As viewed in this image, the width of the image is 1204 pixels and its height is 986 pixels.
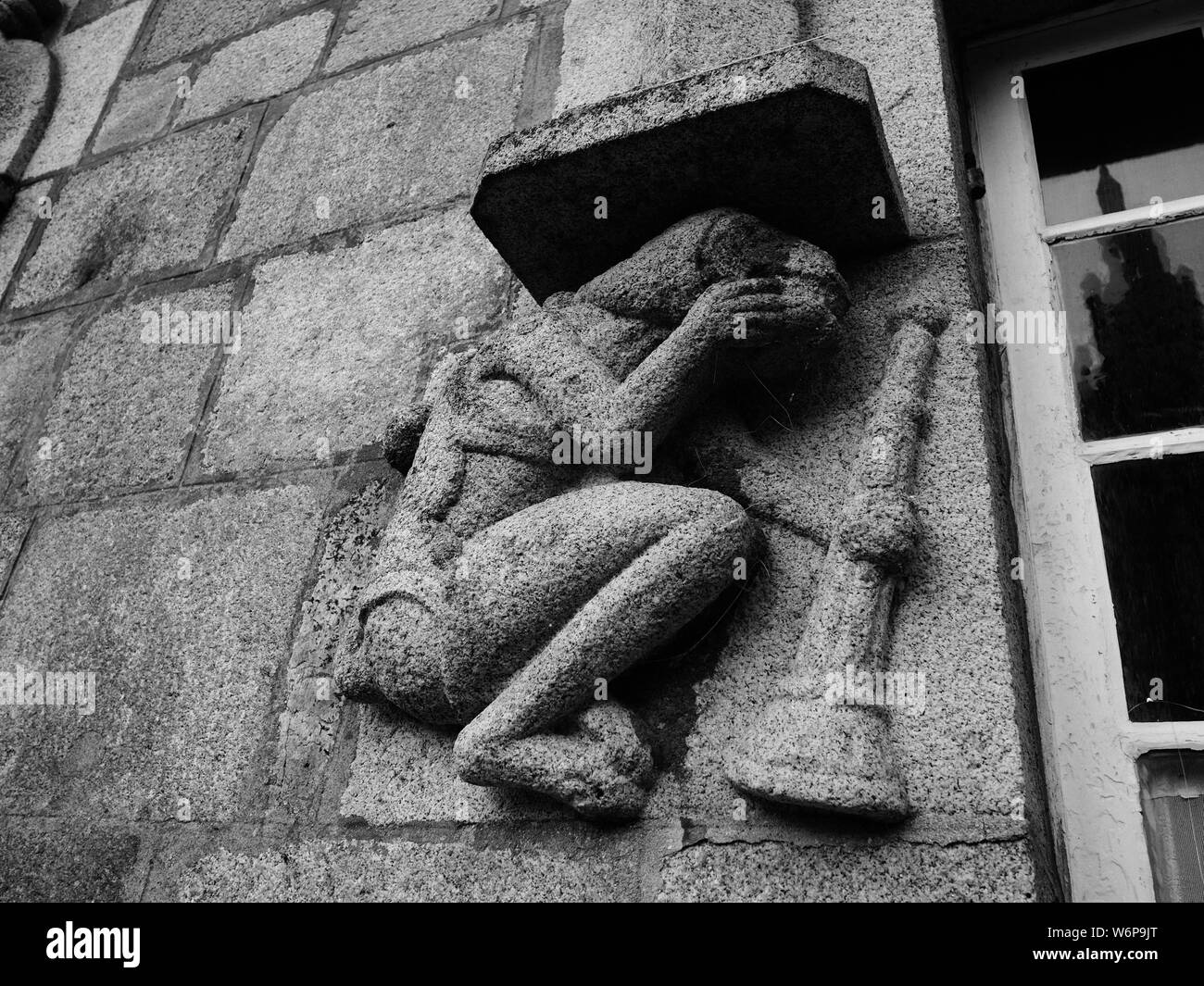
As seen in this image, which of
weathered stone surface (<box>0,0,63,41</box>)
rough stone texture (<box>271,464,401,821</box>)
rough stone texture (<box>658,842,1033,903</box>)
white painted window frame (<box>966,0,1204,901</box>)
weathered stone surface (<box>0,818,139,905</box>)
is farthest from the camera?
weathered stone surface (<box>0,0,63,41</box>)

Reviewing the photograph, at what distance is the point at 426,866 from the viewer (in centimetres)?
176

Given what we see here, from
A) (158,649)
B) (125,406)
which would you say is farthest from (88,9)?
(158,649)

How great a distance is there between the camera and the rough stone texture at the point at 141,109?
349cm

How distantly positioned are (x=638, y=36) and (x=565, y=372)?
4.14ft

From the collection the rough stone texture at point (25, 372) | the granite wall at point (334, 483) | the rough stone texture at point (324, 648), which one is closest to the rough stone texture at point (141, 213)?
the granite wall at point (334, 483)

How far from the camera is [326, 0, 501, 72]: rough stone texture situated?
306 centimetres

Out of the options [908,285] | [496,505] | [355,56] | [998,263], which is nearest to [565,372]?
[496,505]

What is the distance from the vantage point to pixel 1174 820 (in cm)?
166

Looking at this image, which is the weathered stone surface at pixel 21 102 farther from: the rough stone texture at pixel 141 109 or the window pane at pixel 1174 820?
the window pane at pixel 1174 820

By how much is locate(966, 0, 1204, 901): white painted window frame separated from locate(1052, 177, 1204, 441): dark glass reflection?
0.11 ft

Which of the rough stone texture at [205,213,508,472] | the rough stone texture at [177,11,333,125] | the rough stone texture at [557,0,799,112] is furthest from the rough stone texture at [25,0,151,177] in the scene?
the rough stone texture at [557,0,799,112]

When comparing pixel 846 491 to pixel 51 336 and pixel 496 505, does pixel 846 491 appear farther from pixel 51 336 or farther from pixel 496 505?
pixel 51 336

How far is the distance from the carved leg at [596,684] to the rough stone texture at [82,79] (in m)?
2.98

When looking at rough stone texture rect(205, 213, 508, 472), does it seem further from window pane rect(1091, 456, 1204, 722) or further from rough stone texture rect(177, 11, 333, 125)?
window pane rect(1091, 456, 1204, 722)
